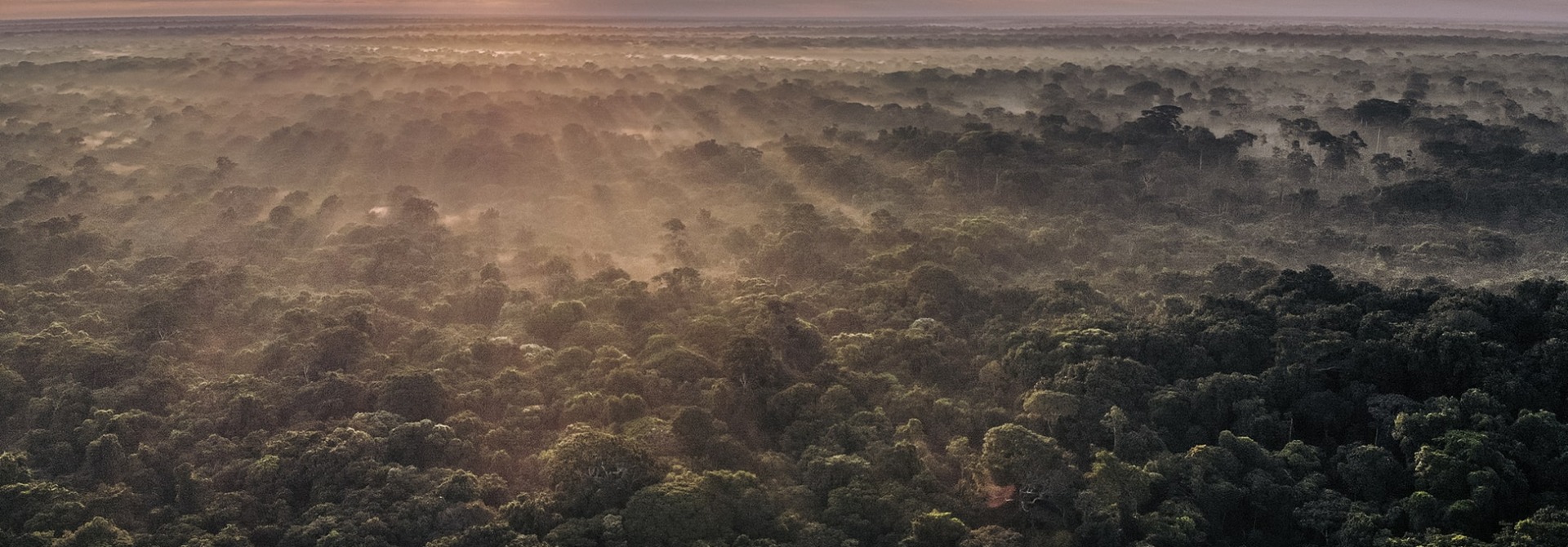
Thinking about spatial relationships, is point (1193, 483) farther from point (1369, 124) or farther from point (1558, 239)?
point (1369, 124)

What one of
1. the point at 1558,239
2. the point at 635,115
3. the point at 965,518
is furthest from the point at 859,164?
the point at 965,518

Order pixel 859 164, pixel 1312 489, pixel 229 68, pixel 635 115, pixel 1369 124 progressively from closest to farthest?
1. pixel 1312 489
2. pixel 859 164
3. pixel 1369 124
4. pixel 635 115
5. pixel 229 68

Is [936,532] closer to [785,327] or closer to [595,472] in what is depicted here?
[595,472]

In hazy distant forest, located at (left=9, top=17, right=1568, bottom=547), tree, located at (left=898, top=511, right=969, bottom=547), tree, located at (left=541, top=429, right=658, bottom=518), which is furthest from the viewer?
hazy distant forest, located at (left=9, top=17, right=1568, bottom=547)

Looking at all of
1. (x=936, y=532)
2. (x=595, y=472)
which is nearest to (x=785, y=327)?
(x=595, y=472)

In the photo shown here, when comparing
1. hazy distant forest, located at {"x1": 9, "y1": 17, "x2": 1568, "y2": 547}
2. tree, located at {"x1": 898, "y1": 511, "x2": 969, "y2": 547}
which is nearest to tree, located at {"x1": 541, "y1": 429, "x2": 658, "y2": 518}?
hazy distant forest, located at {"x1": 9, "y1": 17, "x2": 1568, "y2": 547}

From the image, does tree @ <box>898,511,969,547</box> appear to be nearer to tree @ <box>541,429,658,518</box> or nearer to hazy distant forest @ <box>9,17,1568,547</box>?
hazy distant forest @ <box>9,17,1568,547</box>

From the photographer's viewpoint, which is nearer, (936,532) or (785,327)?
(936,532)

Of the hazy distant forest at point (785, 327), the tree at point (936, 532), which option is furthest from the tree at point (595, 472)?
the tree at point (936, 532)
